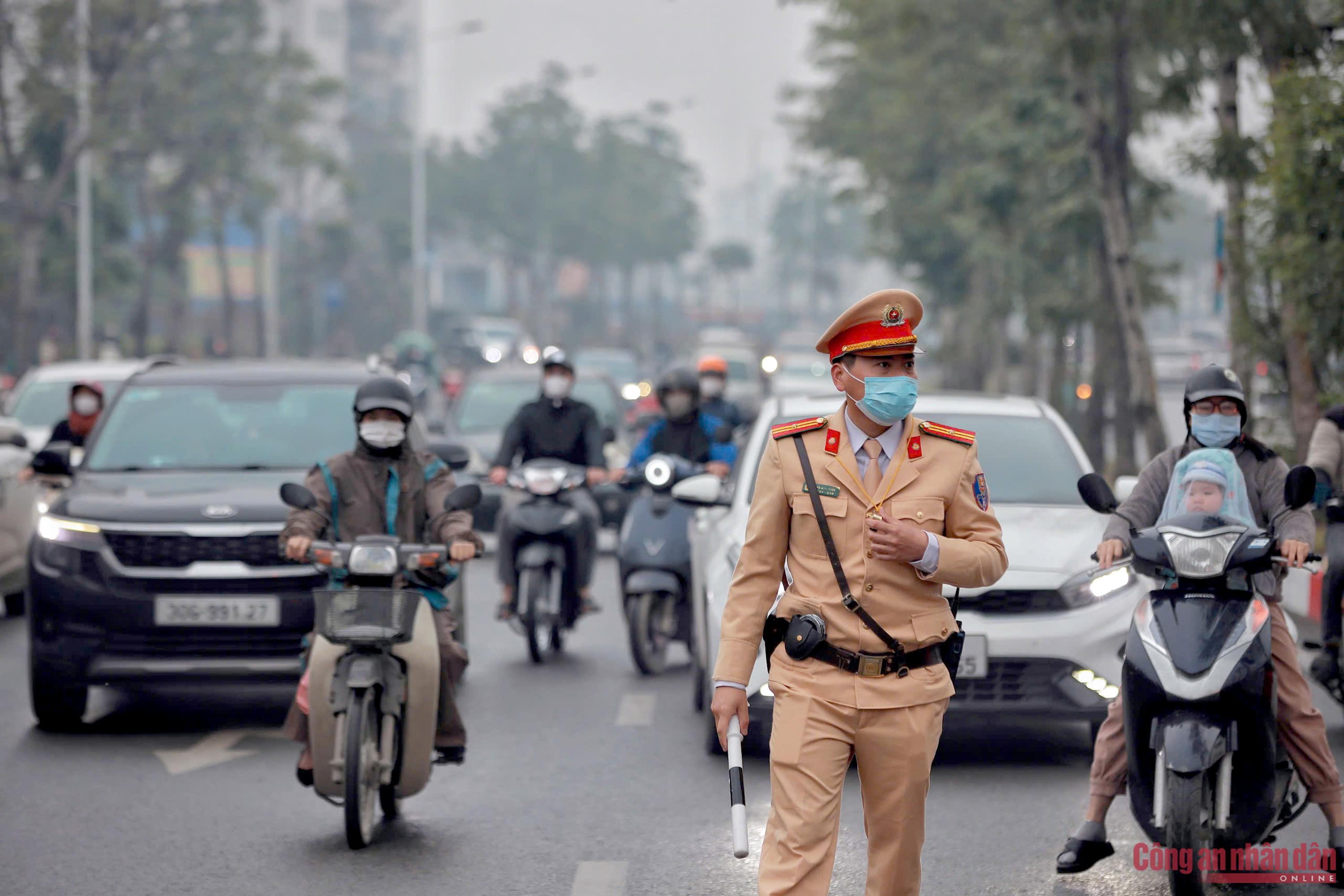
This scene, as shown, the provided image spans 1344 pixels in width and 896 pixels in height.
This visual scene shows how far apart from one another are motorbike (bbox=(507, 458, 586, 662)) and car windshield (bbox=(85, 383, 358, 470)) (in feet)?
4.95

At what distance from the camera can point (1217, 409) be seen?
6.24 m

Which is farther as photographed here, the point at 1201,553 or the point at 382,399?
the point at 382,399

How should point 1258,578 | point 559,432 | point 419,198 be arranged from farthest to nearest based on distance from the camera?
point 419,198 → point 559,432 → point 1258,578

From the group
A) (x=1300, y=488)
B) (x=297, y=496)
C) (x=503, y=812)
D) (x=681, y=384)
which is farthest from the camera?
(x=681, y=384)

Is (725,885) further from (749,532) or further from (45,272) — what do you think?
(45,272)

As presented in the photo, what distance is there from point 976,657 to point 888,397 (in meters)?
3.50

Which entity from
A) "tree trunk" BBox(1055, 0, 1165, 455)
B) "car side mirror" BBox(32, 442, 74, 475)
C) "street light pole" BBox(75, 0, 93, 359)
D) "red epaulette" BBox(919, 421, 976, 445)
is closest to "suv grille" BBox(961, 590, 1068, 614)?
"red epaulette" BBox(919, 421, 976, 445)

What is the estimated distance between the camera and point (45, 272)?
48094mm

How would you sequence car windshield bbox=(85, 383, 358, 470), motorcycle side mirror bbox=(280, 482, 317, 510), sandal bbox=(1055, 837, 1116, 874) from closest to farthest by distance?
sandal bbox=(1055, 837, 1116, 874) → motorcycle side mirror bbox=(280, 482, 317, 510) → car windshield bbox=(85, 383, 358, 470)

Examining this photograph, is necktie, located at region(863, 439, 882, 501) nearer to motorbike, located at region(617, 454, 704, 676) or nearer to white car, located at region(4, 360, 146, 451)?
motorbike, located at region(617, 454, 704, 676)

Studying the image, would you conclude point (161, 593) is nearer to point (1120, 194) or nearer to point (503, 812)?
point (503, 812)

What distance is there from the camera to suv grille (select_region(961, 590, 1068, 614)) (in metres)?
7.94

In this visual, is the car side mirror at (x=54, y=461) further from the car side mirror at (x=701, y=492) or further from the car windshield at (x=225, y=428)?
the car side mirror at (x=701, y=492)

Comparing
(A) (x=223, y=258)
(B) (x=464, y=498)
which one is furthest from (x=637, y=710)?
(A) (x=223, y=258)
